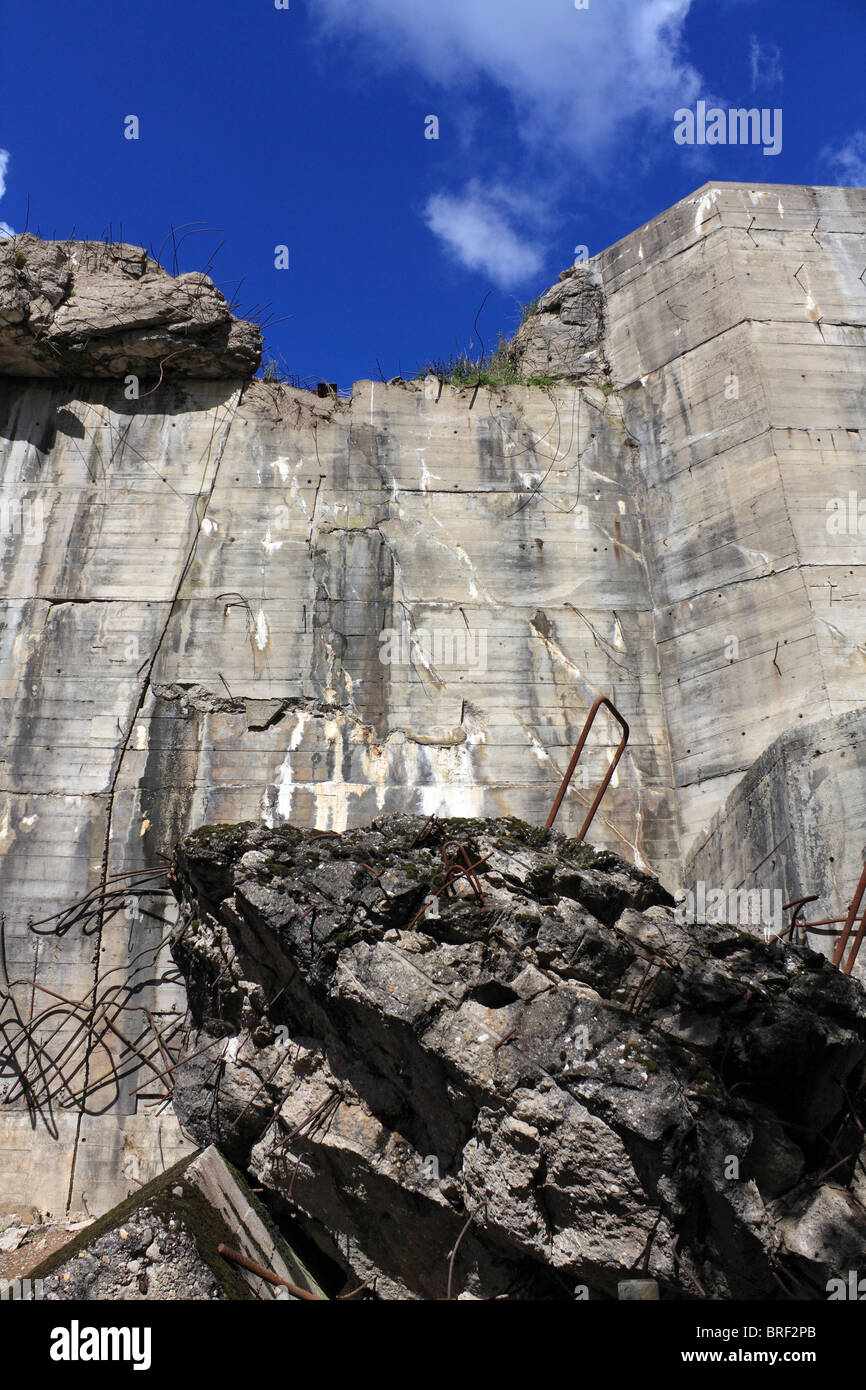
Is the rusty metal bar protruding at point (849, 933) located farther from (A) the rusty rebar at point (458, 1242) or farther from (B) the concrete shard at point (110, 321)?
(B) the concrete shard at point (110, 321)

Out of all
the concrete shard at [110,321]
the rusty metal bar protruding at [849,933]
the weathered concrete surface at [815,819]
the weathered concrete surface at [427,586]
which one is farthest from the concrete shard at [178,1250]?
the concrete shard at [110,321]

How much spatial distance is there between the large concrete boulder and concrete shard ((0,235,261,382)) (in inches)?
201

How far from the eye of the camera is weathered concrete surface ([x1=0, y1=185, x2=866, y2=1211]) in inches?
312

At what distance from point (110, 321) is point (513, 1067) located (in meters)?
7.65

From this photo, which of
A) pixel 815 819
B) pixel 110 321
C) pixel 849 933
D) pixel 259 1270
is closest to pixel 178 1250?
pixel 259 1270

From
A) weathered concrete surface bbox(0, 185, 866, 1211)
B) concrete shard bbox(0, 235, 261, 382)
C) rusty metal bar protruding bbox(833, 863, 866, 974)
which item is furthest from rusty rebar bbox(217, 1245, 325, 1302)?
concrete shard bbox(0, 235, 261, 382)

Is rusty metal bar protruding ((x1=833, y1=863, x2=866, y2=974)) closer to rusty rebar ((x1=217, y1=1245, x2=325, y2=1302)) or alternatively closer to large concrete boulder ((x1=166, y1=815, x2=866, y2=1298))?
large concrete boulder ((x1=166, y1=815, x2=866, y2=1298))

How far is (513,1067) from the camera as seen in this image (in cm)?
490

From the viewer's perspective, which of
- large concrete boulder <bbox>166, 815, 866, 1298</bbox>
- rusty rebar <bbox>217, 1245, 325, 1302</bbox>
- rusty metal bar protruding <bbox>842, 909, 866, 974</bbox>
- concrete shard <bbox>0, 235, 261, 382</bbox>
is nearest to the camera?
large concrete boulder <bbox>166, 815, 866, 1298</bbox>

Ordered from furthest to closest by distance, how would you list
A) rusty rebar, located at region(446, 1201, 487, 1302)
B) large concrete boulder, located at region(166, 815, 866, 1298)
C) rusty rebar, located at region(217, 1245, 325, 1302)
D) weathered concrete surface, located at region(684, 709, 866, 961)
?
weathered concrete surface, located at region(684, 709, 866, 961)
rusty rebar, located at region(217, 1245, 325, 1302)
rusty rebar, located at region(446, 1201, 487, 1302)
large concrete boulder, located at region(166, 815, 866, 1298)
